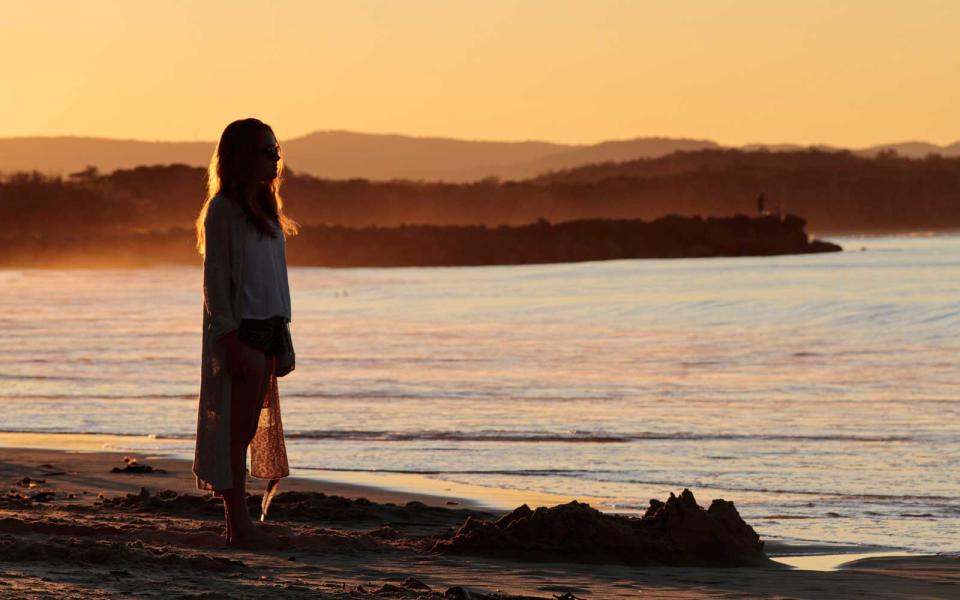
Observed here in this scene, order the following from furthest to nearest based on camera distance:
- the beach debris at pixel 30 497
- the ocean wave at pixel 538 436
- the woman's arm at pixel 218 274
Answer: the ocean wave at pixel 538 436, the beach debris at pixel 30 497, the woman's arm at pixel 218 274

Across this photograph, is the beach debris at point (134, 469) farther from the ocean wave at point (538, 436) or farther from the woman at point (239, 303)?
the woman at point (239, 303)

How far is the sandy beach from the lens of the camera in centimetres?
549

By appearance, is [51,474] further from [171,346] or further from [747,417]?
Answer: [171,346]

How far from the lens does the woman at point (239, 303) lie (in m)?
6.31

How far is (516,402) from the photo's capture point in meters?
15.7

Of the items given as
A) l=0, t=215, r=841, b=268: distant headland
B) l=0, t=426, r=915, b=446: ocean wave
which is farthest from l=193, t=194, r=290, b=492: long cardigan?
l=0, t=215, r=841, b=268: distant headland

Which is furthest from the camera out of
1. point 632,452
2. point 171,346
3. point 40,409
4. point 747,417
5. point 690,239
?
point 690,239

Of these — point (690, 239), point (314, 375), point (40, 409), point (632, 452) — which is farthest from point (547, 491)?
point (690, 239)

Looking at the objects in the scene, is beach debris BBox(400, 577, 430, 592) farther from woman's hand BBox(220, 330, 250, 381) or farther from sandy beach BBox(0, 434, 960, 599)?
woman's hand BBox(220, 330, 250, 381)

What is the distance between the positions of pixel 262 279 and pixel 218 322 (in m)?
0.25

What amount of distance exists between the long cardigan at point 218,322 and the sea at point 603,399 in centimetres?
293

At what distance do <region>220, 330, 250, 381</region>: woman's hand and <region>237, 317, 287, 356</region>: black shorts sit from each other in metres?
0.05

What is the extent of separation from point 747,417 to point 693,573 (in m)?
7.80

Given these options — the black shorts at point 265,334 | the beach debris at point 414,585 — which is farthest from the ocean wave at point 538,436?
the beach debris at point 414,585
